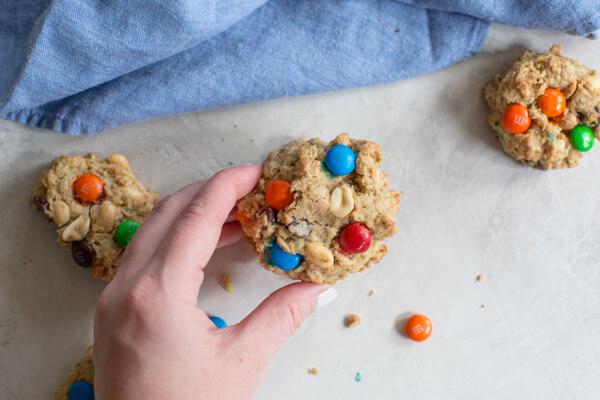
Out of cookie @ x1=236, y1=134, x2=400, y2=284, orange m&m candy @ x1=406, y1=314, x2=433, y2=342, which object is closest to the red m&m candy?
cookie @ x1=236, y1=134, x2=400, y2=284

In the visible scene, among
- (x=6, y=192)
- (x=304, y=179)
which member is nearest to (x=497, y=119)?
(x=304, y=179)

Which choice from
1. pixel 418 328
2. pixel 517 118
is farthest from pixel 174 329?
pixel 517 118

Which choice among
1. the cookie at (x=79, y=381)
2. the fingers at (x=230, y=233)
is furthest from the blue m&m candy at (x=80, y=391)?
the fingers at (x=230, y=233)

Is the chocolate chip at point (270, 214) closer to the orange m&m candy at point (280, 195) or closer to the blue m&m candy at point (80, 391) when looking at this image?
the orange m&m candy at point (280, 195)

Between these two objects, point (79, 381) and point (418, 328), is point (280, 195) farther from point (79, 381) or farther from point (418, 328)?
point (79, 381)

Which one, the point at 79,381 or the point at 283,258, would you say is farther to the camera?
the point at 79,381

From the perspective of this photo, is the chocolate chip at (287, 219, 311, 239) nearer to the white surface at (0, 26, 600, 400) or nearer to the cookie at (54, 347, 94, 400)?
the white surface at (0, 26, 600, 400)
